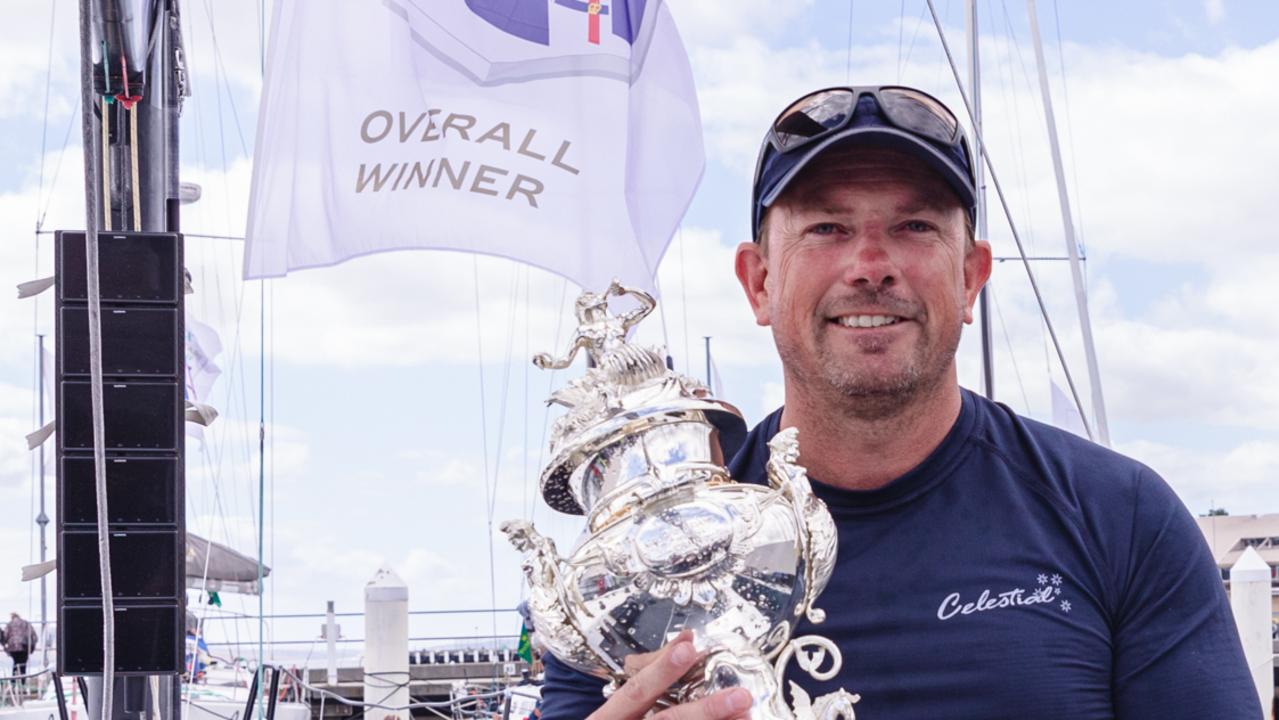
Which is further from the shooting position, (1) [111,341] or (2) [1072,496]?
(1) [111,341]

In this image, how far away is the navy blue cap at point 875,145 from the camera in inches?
62.8

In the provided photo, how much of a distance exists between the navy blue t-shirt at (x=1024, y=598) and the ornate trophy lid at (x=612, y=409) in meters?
0.19

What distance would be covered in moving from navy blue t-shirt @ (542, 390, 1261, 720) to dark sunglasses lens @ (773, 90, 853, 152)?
13.8 inches

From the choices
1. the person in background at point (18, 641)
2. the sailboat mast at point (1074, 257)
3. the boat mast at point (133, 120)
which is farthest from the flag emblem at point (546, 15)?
the person in background at point (18, 641)

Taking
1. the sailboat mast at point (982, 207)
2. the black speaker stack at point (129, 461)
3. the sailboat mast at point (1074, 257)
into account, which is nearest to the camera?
the black speaker stack at point (129, 461)

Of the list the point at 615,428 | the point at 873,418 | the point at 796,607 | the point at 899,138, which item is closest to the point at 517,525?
the point at 615,428

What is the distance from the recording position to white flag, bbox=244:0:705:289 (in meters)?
5.88

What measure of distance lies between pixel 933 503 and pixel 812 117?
45 cm

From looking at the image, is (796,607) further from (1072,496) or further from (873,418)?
(1072,496)

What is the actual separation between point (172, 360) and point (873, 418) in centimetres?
527

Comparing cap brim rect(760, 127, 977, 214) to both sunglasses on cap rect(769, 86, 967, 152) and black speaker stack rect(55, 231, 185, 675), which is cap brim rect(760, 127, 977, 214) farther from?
black speaker stack rect(55, 231, 185, 675)

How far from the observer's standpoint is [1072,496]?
1.69 m

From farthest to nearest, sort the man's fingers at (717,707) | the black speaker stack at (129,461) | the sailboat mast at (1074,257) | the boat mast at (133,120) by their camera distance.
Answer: the sailboat mast at (1074,257)
the boat mast at (133,120)
the black speaker stack at (129,461)
the man's fingers at (717,707)

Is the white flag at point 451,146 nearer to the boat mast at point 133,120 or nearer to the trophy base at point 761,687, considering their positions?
the boat mast at point 133,120
